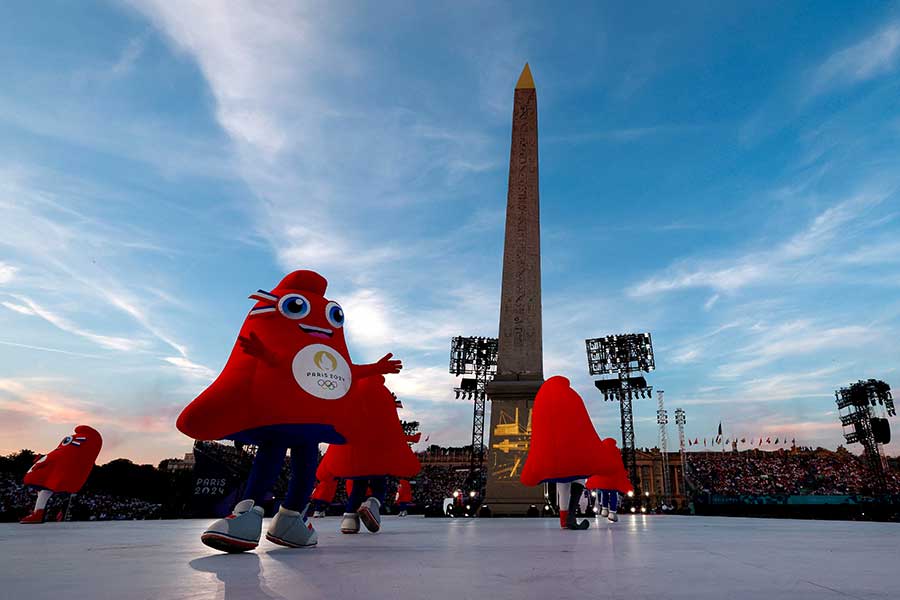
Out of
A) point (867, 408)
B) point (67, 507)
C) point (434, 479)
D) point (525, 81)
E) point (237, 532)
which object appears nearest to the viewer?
point (237, 532)

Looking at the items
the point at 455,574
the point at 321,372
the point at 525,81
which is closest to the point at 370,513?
the point at 321,372

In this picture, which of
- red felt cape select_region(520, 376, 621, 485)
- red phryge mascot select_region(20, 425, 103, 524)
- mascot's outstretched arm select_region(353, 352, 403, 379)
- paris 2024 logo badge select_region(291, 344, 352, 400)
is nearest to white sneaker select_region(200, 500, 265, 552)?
paris 2024 logo badge select_region(291, 344, 352, 400)

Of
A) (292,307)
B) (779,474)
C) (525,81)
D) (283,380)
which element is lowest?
(283,380)

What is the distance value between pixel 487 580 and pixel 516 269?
588 inches

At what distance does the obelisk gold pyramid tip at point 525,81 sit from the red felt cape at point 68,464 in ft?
53.4

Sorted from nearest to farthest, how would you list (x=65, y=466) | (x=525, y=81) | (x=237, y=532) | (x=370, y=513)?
(x=237, y=532) → (x=370, y=513) → (x=65, y=466) → (x=525, y=81)

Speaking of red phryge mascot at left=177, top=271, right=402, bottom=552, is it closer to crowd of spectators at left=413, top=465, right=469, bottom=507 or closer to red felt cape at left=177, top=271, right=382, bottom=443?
red felt cape at left=177, top=271, right=382, bottom=443

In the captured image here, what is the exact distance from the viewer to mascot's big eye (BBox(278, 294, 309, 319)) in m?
4.18

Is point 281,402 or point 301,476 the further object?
point 301,476

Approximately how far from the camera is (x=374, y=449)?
584 centimetres

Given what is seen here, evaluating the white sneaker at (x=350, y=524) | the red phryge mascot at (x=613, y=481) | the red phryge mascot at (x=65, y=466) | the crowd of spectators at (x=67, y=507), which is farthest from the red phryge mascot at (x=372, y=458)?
the crowd of spectators at (x=67, y=507)

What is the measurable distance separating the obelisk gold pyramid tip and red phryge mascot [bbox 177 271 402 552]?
17127 millimetres

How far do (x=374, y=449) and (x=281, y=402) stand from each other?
2.21 meters

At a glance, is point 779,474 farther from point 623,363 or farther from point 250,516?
point 250,516
